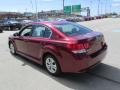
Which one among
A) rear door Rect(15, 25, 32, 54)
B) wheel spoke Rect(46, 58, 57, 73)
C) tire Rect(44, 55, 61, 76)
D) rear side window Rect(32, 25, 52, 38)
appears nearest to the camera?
tire Rect(44, 55, 61, 76)

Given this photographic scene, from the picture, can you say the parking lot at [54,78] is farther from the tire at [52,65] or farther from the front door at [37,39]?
the front door at [37,39]

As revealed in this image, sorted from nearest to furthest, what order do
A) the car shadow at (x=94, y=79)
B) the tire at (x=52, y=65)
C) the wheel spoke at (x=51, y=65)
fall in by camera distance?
the car shadow at (x=94, y=79) < the tire at (x=52, y=65) < the wheel spoke at (x=51, y=65)

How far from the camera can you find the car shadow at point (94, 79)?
4683 millimetres

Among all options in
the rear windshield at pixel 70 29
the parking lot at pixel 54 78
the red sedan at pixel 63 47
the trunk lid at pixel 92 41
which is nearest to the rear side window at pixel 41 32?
the red sedan at pixel 63 47

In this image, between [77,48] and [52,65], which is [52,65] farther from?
[77,48]

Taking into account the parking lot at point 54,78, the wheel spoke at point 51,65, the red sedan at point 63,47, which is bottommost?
the parking lot at point 54,78

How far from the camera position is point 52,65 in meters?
5.46

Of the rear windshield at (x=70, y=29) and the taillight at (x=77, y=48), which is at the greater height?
the rear windshield at (x=70, y=29)

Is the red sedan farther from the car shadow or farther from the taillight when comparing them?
the car shadow

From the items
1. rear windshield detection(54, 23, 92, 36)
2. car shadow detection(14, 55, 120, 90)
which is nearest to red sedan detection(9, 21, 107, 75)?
rear windshield detection(54, 23, 92, 36)

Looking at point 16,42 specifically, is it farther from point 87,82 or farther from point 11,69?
point 87,82

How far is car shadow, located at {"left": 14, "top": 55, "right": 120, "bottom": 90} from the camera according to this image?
15.4 ft

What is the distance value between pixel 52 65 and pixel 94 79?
1221mm

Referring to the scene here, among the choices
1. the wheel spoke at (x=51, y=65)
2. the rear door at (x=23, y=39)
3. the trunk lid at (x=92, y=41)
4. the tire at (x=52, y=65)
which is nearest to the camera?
the trunk lid at (x=92, y=41)
